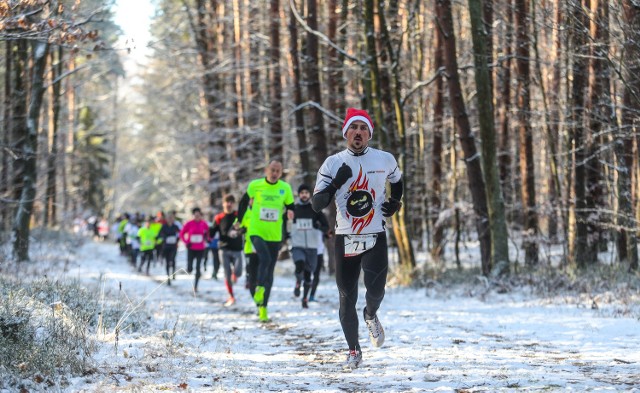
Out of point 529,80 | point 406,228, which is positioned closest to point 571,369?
point 406,228

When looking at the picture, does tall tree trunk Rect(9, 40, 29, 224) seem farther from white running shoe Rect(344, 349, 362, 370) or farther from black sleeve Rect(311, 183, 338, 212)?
white running shoe Rect(344, 349, 362, 370)

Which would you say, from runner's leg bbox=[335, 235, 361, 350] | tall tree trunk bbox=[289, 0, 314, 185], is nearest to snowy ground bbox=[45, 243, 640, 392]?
runner's leg bbox=[335, 235, 361, 350]

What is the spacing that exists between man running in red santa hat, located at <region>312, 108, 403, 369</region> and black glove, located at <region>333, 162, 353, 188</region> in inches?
5.6

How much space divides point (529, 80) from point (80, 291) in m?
11.7

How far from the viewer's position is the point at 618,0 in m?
10.1

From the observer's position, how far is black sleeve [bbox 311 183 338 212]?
645cm

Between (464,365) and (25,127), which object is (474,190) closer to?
(464,365)

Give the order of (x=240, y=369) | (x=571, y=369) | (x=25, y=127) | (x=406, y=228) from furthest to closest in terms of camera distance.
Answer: (x=25, y=127)
(x=406, y=228)
(x=240, y=369)
(x=571, y=369)

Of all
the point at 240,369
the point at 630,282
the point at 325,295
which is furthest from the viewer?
the point at 325,295

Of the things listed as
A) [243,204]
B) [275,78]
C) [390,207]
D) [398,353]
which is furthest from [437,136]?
[390,207]

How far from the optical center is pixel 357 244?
6.64 meters

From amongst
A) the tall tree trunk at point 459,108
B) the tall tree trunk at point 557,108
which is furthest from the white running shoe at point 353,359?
the tall tree trunk at point 459,108

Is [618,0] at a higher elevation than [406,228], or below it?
higher

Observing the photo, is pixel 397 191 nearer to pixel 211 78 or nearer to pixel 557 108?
pixel 557 108
